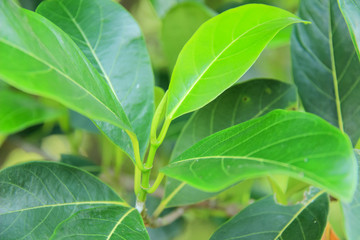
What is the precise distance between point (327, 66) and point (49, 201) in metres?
0.52

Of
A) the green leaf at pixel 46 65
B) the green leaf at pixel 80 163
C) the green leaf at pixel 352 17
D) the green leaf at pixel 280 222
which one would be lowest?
the green leaf at pixel 80 163

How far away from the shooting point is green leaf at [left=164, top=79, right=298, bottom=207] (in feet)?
2.32

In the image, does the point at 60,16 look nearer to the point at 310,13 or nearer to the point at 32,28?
the point at 32,28

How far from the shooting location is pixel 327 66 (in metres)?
0.73

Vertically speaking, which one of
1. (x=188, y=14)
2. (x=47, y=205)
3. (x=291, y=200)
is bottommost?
(x=291, y=200)

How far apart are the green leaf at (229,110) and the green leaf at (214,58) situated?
156 mm

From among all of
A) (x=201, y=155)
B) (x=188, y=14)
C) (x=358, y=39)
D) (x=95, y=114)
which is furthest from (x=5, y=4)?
(x=188, y=14)

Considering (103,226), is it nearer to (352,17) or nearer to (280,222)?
(280,222)

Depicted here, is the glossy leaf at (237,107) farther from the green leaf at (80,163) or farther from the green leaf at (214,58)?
the green leaf at (80,163)

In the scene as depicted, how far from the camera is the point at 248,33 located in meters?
0.53

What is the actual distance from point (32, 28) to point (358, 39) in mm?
409

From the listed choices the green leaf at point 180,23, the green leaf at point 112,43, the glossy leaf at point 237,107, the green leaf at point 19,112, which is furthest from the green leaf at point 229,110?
the green leaf at point 19,112

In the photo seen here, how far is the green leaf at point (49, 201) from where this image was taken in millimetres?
557

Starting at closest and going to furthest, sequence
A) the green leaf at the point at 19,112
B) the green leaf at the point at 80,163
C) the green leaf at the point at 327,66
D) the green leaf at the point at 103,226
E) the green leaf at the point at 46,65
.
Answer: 1. the green leaf at the point at 46,65
2. the green leaf at the point at 103,226
3. the green leaf at the point at 327,66
4. the green leaf at the point at 19,112
5. the green leaf at the point at 80,163
